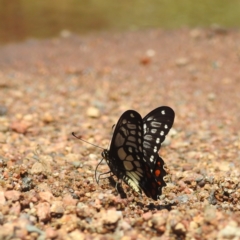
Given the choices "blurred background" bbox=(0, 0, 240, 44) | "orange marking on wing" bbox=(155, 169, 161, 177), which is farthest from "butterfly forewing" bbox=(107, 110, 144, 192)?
"blurred background" bbox=(0, 0, 240, 44)

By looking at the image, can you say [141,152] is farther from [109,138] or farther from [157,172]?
[109,138]

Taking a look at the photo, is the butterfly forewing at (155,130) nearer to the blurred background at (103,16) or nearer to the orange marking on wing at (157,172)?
the orange marking on wing at (157,172)

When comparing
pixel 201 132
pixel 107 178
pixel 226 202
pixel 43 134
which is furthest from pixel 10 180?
pixel 201 132

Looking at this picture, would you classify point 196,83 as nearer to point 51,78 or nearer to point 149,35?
point 51,78

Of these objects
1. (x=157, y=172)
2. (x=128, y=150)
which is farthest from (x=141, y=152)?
(x=157, y=172)

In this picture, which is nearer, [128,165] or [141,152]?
[141,152]
